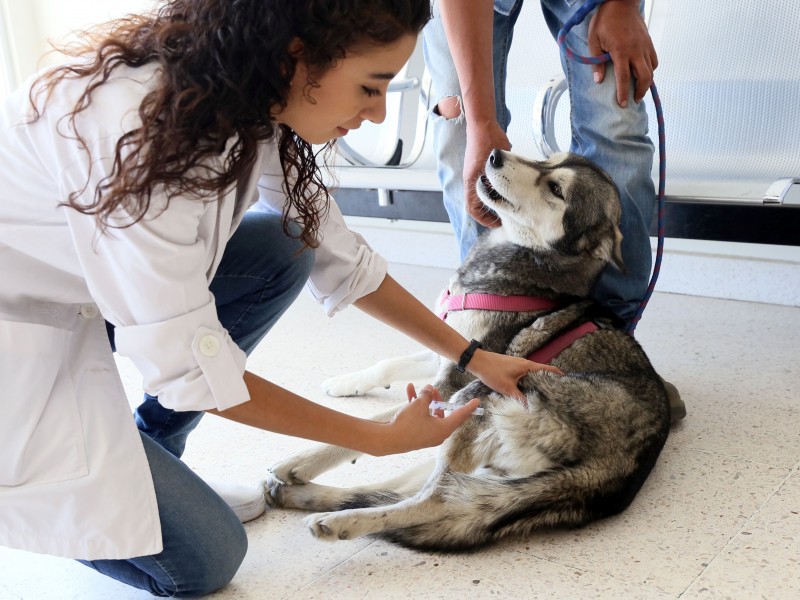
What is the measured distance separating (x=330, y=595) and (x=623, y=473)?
65cm

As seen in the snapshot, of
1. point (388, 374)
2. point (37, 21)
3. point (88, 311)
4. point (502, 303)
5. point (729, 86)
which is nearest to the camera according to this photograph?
point (88, 311)

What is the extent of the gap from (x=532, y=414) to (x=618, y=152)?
3.10 feet

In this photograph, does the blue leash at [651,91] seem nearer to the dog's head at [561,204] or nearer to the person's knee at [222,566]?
the dog's head at [561,204]

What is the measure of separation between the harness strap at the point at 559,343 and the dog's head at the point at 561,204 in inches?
9.6

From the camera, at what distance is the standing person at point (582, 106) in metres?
2.04

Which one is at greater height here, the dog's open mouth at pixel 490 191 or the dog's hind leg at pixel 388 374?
the dog's open mouth at pixel 490 191

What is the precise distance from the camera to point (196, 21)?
3.42 ft

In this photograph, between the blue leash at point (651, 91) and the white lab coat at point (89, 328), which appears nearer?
the white lab coat at point (89, 328)

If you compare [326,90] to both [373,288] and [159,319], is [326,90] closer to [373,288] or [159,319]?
[159,319]

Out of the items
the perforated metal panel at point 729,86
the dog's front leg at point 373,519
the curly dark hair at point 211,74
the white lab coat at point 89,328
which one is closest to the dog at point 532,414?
the dog's front leg at point 373,519

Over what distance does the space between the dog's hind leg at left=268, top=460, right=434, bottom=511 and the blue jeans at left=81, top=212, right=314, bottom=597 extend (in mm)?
256

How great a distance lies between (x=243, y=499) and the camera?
1627 mm

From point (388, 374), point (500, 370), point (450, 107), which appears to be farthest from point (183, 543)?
point (450, 107)

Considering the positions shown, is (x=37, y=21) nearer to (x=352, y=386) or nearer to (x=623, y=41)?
(x=352, y=386)
